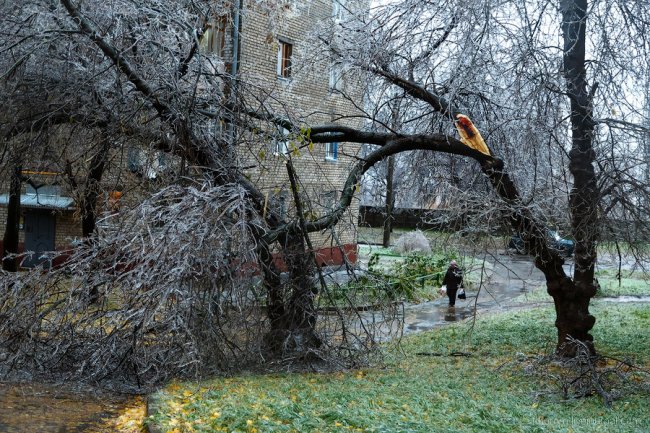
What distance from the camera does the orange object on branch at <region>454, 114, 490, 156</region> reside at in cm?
1068

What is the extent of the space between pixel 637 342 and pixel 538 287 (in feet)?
45.0

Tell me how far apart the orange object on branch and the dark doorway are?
15.8m

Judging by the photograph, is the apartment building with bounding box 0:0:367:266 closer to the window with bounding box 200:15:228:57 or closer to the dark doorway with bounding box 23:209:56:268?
the window with bounding box 200:15:228:57

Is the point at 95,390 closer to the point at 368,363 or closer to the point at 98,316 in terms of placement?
the point at 98,316

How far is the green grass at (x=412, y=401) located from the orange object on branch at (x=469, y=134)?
3223 millimetres

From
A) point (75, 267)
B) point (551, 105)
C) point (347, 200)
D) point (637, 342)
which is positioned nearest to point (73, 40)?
point (75, 267)

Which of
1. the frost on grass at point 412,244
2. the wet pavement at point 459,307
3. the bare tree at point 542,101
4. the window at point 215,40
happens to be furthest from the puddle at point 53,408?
the frost on grass at point 412,244

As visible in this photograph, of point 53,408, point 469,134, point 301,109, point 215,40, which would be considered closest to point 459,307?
point 301,109

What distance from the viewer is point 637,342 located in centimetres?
1266

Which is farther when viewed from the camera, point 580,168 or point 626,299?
point 626,299

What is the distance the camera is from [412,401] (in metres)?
7.49

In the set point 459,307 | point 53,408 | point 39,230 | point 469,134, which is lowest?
point 459,307

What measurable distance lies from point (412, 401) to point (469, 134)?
4.62 metres

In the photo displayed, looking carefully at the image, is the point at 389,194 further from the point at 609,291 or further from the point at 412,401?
the point at 609,291
